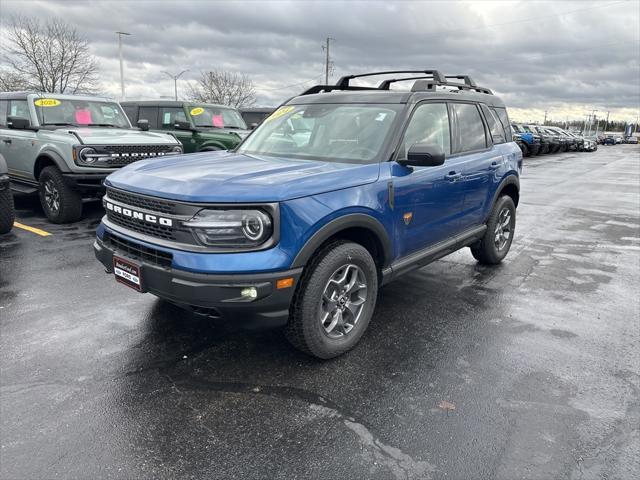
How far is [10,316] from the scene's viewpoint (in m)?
3.94

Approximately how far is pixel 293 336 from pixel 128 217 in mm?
1399

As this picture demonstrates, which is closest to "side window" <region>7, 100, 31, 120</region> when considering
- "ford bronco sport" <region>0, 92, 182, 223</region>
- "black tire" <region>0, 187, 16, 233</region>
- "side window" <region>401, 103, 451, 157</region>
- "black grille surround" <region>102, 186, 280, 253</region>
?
"ford bronco sport" <region>0, 92, 182, 223</region>

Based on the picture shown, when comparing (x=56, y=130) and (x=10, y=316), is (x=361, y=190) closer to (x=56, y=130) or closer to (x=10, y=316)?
(x=10, y=316)

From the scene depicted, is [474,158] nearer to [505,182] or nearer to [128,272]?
[505,182]

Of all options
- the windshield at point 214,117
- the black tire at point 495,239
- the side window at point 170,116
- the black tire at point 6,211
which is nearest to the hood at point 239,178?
the black tire at point 495,239

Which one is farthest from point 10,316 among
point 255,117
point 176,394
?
point 255,117

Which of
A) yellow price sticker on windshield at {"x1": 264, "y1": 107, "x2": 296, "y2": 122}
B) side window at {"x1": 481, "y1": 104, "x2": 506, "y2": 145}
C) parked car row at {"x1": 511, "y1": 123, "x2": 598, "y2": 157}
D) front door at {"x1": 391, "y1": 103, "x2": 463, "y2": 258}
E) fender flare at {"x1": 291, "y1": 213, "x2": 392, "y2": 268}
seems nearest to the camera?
fender flare at {"x1": 291, "y1": 213, "x2": 392, "y2": 268}

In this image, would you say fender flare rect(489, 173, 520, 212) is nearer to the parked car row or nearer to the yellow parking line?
the yellow parking line

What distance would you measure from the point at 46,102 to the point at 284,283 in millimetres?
7151

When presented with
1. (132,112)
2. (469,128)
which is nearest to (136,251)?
(469,128)

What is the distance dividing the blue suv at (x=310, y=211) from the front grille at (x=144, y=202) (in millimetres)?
13

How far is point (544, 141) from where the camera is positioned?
1153 inches

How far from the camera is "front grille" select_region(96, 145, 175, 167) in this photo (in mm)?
6934

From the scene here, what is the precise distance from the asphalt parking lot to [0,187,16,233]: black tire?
1.61 meters
